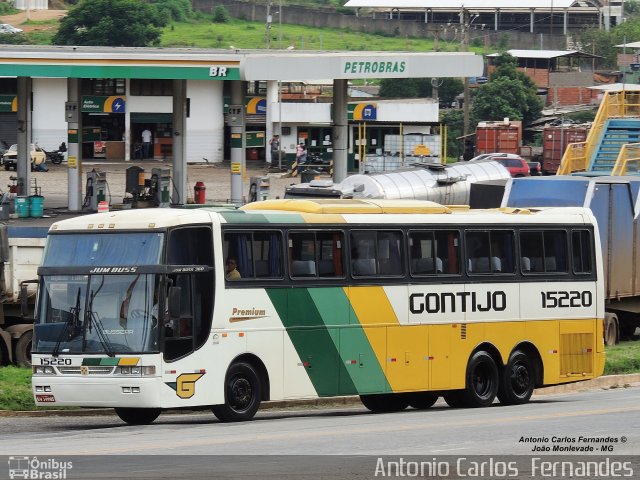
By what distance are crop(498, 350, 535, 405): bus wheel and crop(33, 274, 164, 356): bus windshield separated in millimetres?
7006

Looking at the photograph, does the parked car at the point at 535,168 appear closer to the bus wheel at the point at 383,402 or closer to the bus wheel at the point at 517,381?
the bus wheel at the point at 517,381

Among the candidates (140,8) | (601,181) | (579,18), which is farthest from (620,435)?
(579,18)

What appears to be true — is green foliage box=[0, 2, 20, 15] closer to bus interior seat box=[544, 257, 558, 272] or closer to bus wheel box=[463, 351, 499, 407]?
bus interior seat box=[544, 257, 558, 272]

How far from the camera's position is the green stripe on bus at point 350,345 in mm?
20844

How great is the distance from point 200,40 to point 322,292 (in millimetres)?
108983

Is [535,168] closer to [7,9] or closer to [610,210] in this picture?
[610,210]

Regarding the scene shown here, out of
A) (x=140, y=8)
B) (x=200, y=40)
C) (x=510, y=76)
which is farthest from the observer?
(x=200, y=40)

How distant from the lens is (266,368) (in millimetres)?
20078

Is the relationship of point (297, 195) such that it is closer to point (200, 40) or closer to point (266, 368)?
point (266, 368)

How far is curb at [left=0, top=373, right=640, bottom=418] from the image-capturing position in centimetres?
2188

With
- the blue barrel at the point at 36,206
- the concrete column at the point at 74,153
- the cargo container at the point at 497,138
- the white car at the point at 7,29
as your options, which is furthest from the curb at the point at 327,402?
the white car at the point at 7,29

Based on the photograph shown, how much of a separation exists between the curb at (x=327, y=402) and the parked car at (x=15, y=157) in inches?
2075

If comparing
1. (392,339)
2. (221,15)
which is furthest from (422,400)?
(221,15)

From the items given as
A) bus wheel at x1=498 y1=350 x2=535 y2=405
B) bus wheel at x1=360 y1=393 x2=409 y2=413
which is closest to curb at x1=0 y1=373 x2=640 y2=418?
bus wheel at x1=360 y1=393 x2=409 y2=413
